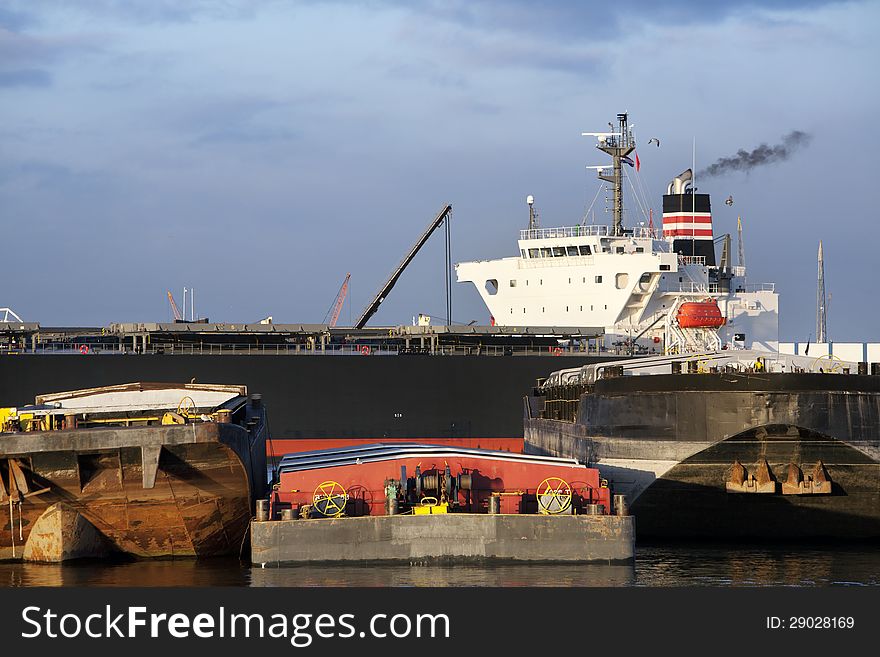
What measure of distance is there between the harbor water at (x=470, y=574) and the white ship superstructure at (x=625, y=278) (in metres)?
30.2

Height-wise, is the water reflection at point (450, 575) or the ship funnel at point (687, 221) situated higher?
the ship funnel at point (687, 221)

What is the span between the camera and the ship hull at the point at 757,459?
97.9 feet

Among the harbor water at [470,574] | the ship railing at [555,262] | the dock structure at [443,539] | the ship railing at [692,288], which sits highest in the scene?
the ship railing at [555,262]

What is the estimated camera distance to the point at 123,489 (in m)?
25.0

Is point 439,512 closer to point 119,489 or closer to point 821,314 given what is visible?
point 119,489

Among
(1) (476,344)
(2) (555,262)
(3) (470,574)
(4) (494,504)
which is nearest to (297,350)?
(1) (476,344)

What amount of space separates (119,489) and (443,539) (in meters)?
6.50

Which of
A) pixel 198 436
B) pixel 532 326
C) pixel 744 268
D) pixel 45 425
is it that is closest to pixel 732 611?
pixel 198 436

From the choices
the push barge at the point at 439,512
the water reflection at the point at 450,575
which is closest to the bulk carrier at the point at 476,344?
the push barge at the point at 439,512

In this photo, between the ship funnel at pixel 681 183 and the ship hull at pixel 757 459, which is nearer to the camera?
the ship hull at pixel 757 459

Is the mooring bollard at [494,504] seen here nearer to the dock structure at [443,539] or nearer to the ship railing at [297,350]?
the dock structure at [443,539]

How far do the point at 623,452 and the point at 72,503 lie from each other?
13.7 m

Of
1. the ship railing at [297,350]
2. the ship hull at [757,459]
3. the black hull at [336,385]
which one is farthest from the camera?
the ship railing at [297,350]

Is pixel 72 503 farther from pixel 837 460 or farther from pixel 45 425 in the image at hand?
pixel 837 460
